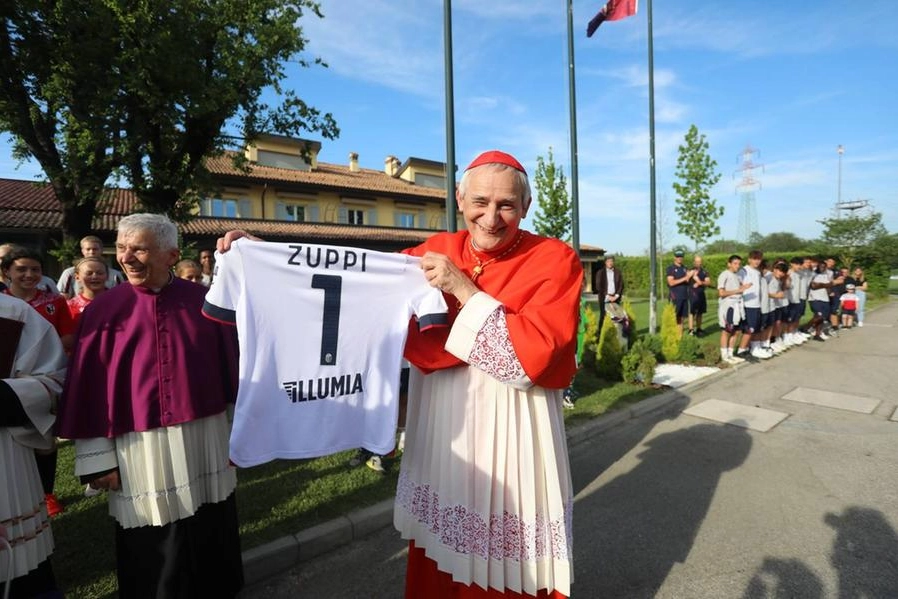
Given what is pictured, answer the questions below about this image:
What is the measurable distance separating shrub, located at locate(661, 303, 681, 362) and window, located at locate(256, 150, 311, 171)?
2701cm

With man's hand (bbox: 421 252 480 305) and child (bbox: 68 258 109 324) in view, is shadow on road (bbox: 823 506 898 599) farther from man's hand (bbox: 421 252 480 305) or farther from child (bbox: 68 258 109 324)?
child (bbox: 68 258 109 324)

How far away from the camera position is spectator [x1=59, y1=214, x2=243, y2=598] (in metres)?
2.28

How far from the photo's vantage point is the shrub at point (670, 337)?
9.43 meters

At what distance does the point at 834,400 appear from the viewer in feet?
23.6

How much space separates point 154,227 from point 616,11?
10386mm

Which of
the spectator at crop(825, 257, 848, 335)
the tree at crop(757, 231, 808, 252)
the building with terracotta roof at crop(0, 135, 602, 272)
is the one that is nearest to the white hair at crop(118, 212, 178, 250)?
the building with terracotta roof at crop(0, 135, 602, 272)

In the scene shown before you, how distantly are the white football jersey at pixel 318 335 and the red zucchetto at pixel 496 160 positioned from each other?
1.75ft

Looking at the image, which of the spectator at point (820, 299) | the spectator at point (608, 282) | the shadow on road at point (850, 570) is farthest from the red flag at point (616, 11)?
the shadow on road at point (850, 570)

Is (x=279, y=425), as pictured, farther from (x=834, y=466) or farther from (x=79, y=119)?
(x=79, y=119)

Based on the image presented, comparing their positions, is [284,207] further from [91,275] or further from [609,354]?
[91,275]

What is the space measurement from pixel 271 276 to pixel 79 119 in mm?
13126

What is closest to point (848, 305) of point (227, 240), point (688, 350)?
point (688, 350)

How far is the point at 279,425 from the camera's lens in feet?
6.51

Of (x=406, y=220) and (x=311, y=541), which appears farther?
(x=406, y=220)
